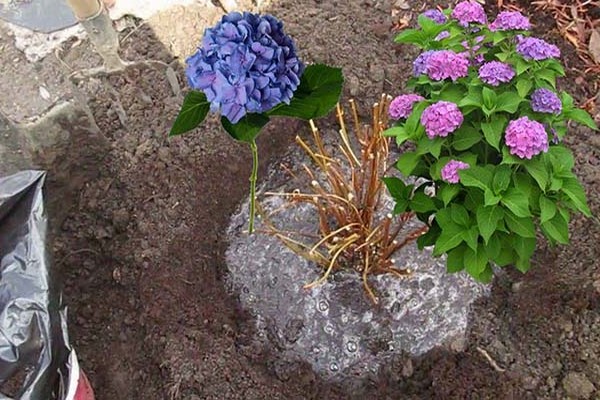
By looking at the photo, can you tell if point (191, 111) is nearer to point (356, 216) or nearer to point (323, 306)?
point (356, 216)

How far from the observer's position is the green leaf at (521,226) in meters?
1.07

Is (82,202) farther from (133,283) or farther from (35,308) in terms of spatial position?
(35,308)

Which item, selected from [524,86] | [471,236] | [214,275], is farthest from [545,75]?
[214,275]

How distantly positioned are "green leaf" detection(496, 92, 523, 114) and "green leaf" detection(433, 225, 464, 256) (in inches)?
7.6

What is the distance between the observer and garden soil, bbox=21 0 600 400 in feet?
4.67

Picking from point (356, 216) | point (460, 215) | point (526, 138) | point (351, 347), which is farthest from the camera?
point (351, 347)

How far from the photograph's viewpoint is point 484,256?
113 cm

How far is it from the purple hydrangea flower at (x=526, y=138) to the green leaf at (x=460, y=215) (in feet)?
0.42

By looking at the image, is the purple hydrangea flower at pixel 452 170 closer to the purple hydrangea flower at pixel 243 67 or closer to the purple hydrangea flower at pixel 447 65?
the purple hydrangea flower at pixel 447 65

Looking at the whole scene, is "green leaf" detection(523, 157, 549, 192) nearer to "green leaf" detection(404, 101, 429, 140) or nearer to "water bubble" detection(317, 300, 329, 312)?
"green leaf" detection(404, 101, 429, 140)

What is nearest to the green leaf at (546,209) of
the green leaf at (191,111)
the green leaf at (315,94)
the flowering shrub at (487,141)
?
the flowering shrub at (487,141)

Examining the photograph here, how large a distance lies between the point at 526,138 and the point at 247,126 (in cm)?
41

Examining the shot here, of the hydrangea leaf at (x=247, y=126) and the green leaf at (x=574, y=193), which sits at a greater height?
the hydrangea leaf at (x=247, y=126)

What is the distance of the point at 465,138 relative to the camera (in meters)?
1.10
